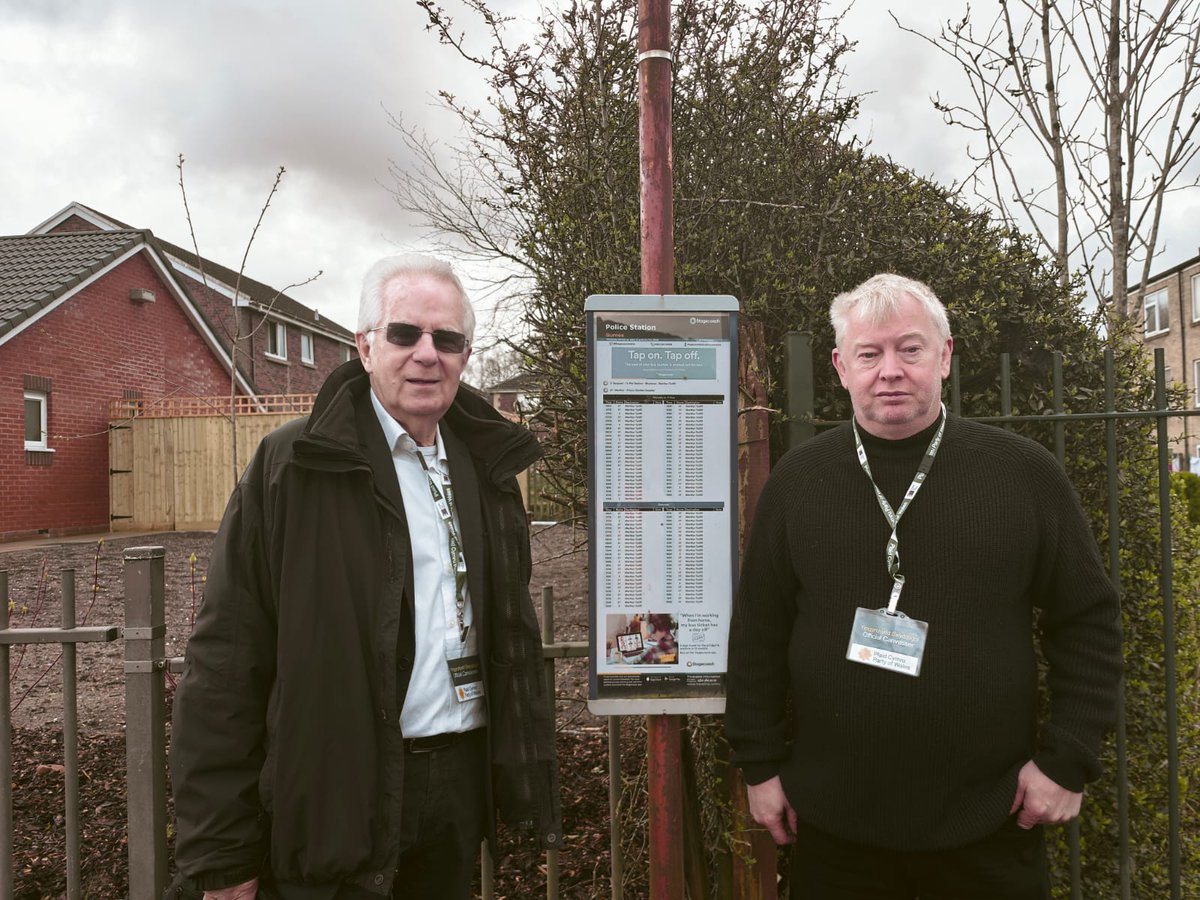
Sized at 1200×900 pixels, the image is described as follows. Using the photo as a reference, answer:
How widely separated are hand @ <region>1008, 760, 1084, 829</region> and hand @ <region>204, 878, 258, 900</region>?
5.81 feet

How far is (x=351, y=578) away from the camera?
186cm

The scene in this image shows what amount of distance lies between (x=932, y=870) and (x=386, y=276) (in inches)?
79.8

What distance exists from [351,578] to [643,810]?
1823mm

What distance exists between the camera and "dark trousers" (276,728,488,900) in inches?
75.8

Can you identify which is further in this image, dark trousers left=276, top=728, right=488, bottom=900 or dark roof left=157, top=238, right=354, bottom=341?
dark roof left=157, top=238, right=354, bottom=341

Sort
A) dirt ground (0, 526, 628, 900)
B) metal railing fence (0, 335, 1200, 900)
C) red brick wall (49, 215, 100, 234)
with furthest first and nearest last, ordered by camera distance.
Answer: red brick wall (49, 215, 100, 234) < dirt ground (0, 526, 628, 900) < metal railing fence (0, 335, 1200, 900)

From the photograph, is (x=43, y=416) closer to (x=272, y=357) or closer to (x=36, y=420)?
(x=36, y=420)

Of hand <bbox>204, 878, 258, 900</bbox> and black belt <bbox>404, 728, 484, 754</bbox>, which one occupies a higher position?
black belt <bbox>404, 728, 484, 754</bbox>

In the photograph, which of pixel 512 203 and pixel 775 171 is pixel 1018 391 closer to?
pixel 775 171

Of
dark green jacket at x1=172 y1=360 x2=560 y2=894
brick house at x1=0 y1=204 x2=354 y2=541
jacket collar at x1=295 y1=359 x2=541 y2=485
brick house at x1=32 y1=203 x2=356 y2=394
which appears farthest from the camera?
brick house at x1=32 y1=203 x2=356 y2=394

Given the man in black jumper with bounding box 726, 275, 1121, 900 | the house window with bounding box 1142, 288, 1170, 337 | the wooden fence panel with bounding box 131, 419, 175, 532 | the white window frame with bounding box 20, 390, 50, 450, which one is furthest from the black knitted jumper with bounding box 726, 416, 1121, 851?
the house window with bounding box 1142, 288, 1170, 337

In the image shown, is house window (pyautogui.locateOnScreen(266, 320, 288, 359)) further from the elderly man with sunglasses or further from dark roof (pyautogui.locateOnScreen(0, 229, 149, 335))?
the elderly man with sunglasses

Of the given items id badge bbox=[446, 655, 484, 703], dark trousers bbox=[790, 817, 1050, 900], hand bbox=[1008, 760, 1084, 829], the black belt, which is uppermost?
id badge bbox=[446, 655, 484, 703]

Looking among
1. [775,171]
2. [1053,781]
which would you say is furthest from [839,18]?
[1053,781]
